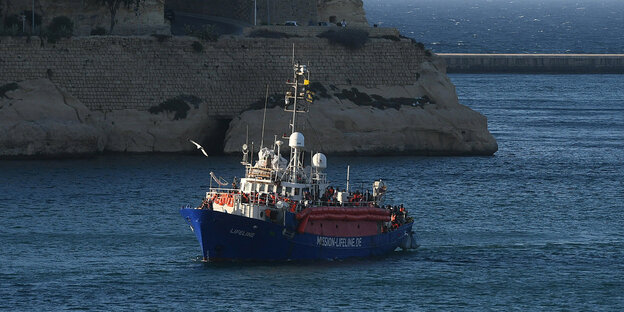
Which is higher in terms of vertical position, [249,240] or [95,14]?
[95,14]

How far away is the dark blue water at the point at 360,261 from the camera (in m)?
47.9

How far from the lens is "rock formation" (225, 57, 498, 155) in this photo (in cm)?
8325

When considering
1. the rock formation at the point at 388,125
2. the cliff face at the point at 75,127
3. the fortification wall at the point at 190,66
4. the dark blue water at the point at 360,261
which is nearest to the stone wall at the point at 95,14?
the fortification wall at the point at 190,66

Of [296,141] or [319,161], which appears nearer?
[296,141]

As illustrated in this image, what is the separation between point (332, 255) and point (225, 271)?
5.01m

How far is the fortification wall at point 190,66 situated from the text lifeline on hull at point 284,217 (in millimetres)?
31184

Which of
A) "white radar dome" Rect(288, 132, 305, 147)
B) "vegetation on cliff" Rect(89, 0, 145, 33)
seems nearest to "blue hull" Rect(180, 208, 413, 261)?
"white radar dome" Rect(288, 132, 305, 147)

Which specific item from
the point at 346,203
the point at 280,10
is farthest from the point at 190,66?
the point at 346,203

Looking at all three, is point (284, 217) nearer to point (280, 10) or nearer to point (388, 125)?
point (388, 125)

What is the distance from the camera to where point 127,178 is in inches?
2894

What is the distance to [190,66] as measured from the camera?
8669 centimetres

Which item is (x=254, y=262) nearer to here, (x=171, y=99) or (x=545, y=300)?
(x=545, y=300)

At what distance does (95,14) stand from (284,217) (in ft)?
140

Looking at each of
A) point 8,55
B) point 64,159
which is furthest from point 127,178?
point 8,55
